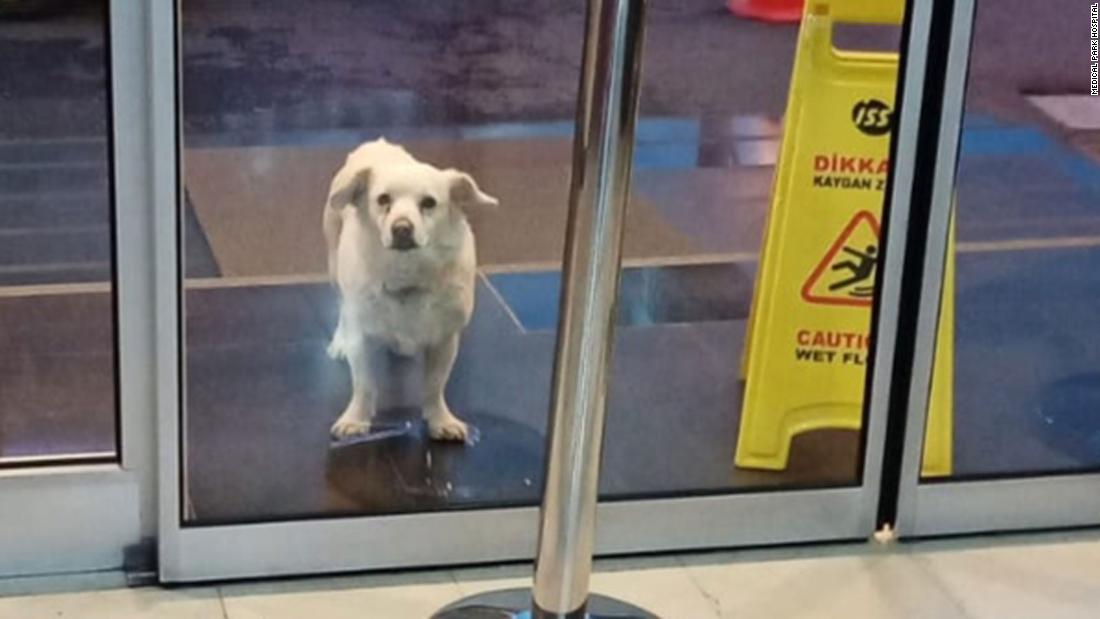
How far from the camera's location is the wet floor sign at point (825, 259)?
2.63 metres

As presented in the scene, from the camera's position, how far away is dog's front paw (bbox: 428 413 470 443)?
2.75 metres

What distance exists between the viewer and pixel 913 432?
2623 mm

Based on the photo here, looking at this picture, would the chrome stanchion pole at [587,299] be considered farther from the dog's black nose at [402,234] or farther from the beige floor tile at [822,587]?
the dog's black nose at [402,234]

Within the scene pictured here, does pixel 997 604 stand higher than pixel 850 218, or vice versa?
pixel 850 218

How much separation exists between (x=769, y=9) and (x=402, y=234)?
2.48ft

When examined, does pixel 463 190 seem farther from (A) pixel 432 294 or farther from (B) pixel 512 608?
(B) pixel 512 608

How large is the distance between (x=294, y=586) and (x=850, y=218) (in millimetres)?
951

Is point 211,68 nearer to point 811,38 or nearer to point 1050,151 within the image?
point 811,38

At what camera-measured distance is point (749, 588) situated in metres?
2.54

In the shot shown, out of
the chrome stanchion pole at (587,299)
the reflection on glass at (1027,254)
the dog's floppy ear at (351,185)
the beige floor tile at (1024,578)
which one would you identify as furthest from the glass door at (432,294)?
the chrome stanchion pole at (587,299)

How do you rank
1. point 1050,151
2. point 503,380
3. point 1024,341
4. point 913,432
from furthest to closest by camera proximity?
1. point 1050,151
2. point 1024,341
3. point 503,380
4. point 913,432

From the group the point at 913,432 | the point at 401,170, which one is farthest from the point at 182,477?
the point at 913,432

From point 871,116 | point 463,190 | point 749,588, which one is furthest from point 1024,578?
point 463,190

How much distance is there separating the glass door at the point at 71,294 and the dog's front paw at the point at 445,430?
472 mm
